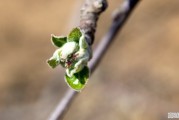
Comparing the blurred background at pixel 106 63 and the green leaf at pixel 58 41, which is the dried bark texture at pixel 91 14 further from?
the blurred background at pixel 106 63

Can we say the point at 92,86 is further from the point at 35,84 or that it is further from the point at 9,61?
the point at 9,61

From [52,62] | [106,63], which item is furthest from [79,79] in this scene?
[106,63]

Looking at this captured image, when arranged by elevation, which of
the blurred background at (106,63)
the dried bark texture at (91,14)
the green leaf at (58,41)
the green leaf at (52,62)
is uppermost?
the green leaf at (58,41)

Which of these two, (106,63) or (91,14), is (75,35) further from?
(106,63)

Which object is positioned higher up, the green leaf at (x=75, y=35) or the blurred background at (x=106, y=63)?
the green leaf at (x=75, y=35)

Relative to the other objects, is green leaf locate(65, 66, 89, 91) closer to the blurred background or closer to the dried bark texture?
the dried bark texture

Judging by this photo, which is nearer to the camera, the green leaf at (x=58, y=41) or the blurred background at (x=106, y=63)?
the green leaf at (x=58, y=41)

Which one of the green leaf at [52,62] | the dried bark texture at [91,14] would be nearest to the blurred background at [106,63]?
the dried bark texture at [91,14]
